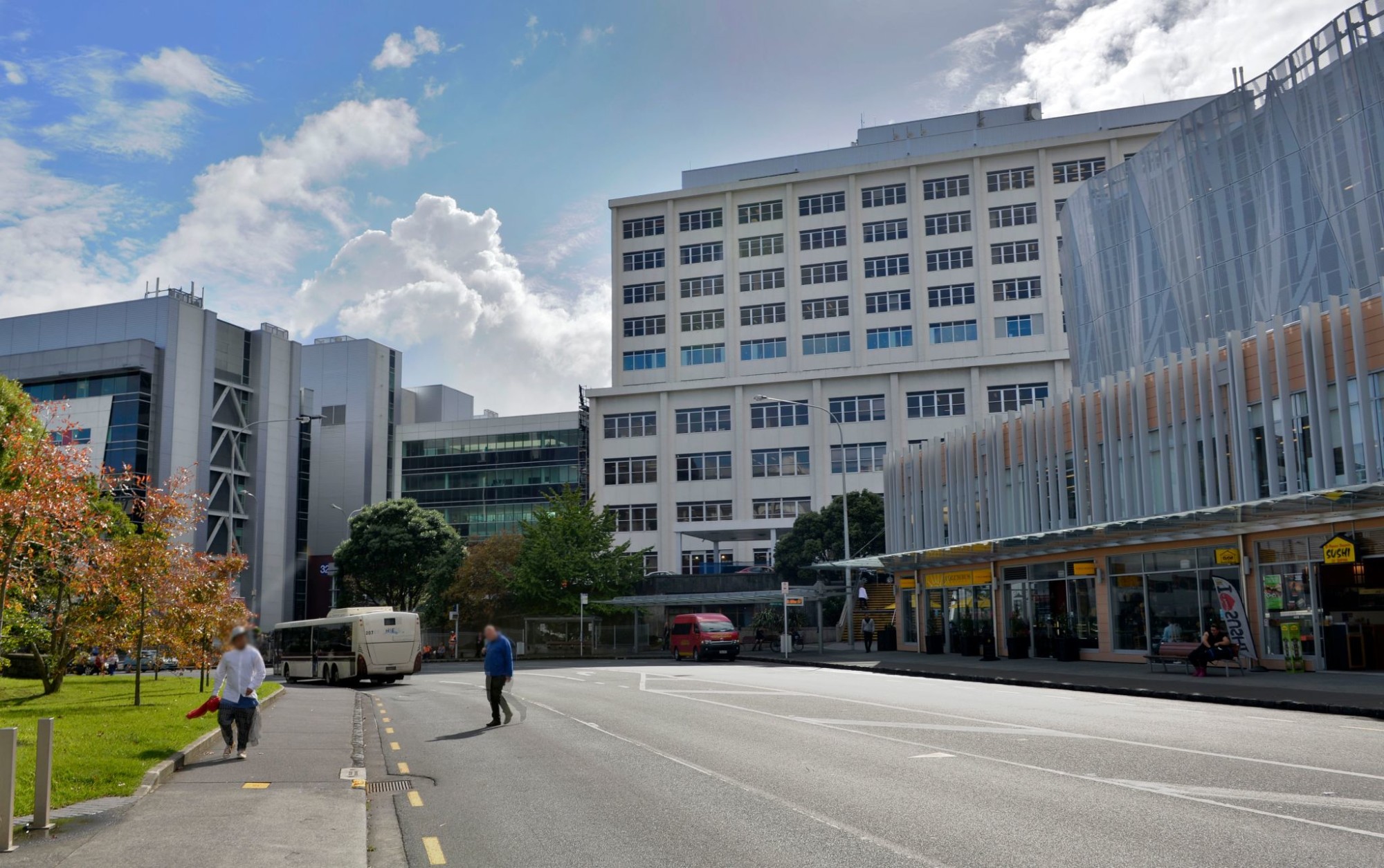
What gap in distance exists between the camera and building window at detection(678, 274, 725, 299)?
8094 centimetres

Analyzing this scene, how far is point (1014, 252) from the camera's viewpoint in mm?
75062

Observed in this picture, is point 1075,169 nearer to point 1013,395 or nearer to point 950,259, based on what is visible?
point 950,259

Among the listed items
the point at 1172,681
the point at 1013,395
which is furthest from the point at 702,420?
the point at 1172,681

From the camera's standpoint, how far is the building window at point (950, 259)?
250 ft

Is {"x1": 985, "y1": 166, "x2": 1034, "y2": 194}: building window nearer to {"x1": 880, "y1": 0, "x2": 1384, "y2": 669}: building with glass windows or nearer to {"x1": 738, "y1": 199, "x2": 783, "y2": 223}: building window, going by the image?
{"x1": 738, "y1": 199, "x2": 783, "y2": 223}: building window

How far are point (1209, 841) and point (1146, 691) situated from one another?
16.1m

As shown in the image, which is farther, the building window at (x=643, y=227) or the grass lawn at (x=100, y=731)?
the building window at (x=643, y=227)

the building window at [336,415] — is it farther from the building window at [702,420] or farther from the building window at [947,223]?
the building window at [947,223]

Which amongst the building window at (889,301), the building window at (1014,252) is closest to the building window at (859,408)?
the building window at (889,301)

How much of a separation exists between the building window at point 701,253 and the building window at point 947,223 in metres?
14.7

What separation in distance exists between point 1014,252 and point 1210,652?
5314 cm

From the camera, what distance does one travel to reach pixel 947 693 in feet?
79.9

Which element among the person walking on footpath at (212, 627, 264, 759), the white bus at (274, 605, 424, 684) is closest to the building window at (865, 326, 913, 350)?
the white bus at (274, 605, 424, 684)

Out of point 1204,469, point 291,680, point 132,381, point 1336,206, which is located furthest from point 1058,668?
point 132,381
